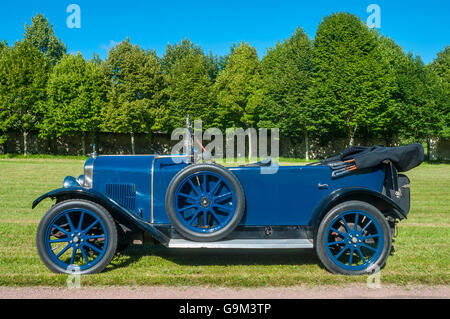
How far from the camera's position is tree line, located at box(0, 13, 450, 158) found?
33438mm

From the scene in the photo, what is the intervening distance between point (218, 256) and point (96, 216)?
1.97m

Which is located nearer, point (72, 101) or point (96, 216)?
point (96, 216)

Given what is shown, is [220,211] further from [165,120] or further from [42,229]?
[165,120]

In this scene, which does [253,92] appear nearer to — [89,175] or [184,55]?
[184,55]

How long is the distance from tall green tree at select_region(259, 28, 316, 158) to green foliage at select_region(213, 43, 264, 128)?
1062mm

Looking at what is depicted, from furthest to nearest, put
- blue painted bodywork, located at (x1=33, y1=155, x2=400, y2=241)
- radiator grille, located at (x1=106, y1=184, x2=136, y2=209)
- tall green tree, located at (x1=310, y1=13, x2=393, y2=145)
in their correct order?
tall green tree, located at (x1=310, y1=13, x2=393, y2=145)
radiator grille, located at (x1=106, y1=184, x2=136, y2=209)
blue painted bodywork, located at (x1=33, y1=155, x2=400, y2=241)

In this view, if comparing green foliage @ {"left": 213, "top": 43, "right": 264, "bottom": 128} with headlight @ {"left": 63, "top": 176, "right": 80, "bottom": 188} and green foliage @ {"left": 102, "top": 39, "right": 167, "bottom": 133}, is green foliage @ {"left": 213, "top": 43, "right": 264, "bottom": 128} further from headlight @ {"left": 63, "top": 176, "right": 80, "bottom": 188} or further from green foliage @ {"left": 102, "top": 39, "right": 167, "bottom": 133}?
headlight @ {"left": 63, "top": 176, "right": 80, "bottom": 188}

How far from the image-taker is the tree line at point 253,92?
3344cm

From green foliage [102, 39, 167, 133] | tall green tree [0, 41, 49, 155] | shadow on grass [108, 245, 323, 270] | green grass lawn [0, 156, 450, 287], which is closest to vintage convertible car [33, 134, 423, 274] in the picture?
green grass lawn [0, 156, 450, 287]

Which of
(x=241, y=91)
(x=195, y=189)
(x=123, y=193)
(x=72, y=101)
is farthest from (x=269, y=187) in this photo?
(x=72, y=101)

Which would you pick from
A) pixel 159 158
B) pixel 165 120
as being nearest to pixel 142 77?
pixel 165 120

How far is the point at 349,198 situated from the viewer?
5.00m
